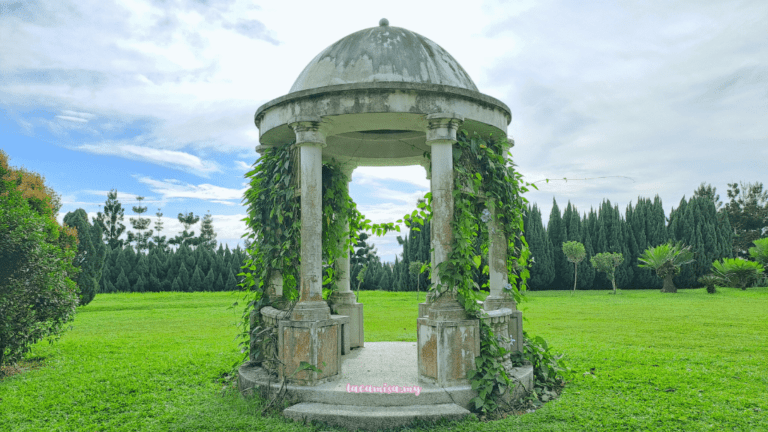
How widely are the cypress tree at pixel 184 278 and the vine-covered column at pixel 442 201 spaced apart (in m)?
27.8

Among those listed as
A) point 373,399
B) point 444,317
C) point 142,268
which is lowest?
point 373,399

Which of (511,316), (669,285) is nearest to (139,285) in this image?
(511,316)

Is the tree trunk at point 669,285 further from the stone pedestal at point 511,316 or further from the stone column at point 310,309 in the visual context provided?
the stone column at point 310,309

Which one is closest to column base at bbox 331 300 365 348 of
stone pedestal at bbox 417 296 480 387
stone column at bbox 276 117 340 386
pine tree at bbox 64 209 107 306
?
stone column at bbox 276 117 340 386

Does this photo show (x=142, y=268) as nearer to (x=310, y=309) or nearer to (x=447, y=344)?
(x=310, y=309)

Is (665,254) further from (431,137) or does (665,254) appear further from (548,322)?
(431,137)

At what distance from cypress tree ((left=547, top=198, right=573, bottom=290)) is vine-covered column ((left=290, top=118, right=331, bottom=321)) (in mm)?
32152

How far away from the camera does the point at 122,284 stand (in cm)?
2958

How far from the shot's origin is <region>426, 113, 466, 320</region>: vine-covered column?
18.8 feet

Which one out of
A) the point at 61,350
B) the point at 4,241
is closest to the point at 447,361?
the point at 4,241

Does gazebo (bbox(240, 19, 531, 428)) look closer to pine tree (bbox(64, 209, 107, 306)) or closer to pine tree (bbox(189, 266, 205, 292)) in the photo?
pine tree (bbox(64, 209, 107, 306))

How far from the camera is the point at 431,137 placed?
5.86 metres

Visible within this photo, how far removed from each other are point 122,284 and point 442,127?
29215mm

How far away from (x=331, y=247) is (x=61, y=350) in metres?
6.78
